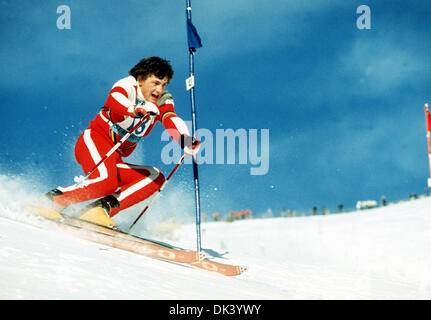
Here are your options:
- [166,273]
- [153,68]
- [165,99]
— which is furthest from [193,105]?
[166,273]

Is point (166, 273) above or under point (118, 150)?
under

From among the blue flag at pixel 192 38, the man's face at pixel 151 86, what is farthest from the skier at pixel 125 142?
the blue flag at pixel 192 38

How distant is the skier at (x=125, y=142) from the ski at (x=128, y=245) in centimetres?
29

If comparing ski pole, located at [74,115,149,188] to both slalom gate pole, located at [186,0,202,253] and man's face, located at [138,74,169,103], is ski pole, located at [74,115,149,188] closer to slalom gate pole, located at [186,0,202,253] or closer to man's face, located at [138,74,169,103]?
man's face, located at [138,74,169,103]

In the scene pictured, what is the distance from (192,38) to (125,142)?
56.9 inches

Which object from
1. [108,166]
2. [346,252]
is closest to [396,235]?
[346,252]

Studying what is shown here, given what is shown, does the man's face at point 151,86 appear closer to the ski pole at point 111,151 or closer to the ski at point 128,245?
the ski pole at point 111,151

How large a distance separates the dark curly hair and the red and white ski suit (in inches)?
5.2

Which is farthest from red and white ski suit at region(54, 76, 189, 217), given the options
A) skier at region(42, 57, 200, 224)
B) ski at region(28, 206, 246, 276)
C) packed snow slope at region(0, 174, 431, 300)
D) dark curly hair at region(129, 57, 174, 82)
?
packed snow slope at region(0, 174, 431, 300)

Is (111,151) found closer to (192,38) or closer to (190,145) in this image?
(190,145)

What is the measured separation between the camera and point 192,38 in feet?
14.7

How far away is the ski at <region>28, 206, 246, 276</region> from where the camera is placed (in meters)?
3.74
